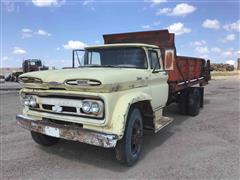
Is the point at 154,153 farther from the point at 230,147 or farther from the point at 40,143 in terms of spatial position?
the point at 40,143

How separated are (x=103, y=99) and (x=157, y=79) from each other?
2183 millimetres

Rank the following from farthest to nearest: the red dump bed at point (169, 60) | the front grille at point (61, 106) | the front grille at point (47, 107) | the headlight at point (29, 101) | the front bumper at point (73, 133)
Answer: the red dump bed at point (169, 60), the headlight at point (29, 101), the front grille at point (47, 107), the front grille at point (61, 106), the front bumper at point (73, 133)

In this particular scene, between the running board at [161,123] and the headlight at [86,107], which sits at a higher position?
the headlight at [86,107]

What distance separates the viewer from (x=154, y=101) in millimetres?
5906

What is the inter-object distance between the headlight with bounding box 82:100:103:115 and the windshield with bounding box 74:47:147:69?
162cm

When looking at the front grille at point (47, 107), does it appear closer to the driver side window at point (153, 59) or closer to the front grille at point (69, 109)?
the front grille at point (69, 109)

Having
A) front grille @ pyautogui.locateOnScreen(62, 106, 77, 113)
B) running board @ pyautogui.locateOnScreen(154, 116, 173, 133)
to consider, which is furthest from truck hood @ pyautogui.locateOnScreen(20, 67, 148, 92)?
running board @ pyautogui.locateOnScreen(154, 116, 173, 133)

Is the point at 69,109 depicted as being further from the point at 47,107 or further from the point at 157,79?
the point at 157,79

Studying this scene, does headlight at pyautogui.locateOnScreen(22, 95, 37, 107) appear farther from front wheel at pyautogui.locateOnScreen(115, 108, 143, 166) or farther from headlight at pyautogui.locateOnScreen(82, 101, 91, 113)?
front wheel at pyautogui.locateOnScreen(115, 108, 143, 166)

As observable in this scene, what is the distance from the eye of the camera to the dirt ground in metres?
4.59

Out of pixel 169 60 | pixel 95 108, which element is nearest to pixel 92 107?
pixel 95 108

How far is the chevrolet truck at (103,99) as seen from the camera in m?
4.35

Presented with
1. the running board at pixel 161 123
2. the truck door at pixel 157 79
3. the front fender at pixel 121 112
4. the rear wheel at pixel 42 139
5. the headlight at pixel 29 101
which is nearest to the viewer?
the front fender at pixel 121 112

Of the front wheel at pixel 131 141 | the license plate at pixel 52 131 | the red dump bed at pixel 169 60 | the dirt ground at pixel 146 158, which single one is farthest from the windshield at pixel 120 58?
the license plate at pixel 52 131
